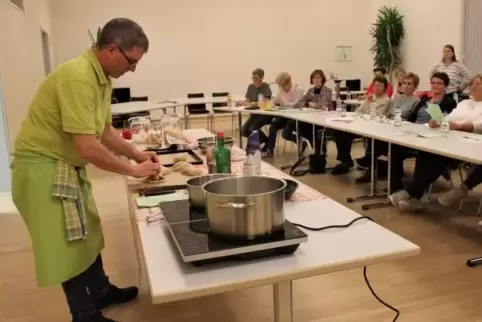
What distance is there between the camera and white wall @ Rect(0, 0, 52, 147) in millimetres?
4867

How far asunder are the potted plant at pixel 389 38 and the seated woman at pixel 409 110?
5.40 meters

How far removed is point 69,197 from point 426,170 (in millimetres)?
2697

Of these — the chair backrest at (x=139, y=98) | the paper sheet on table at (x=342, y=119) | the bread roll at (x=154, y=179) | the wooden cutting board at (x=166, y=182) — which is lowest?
the wooden cutting board at (x=166, y=182)

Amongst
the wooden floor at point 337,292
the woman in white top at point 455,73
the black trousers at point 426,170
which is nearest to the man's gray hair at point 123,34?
the wooden floor at point 337,292

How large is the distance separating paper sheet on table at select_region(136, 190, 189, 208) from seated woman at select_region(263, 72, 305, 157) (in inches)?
177

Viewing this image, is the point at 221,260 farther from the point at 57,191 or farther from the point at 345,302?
the point at 345,302

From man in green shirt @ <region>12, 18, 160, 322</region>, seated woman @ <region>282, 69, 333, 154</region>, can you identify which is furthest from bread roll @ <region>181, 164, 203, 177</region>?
seated woman @ <region>282, 69, 333, 154</region>

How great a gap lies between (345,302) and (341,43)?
32.0 ft

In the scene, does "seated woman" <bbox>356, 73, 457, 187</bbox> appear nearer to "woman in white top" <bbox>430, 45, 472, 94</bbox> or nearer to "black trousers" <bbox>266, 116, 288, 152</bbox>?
"black trousers" <bbox>266, 116, 288, 152</bbox>

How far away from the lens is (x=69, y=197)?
174 centimetres

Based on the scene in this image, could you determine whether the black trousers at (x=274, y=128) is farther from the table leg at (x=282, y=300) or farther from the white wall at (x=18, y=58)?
the table leg at (x=282, y=300)

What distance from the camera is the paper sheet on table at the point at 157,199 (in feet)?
5.62

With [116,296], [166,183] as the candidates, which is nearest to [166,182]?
[166,183]

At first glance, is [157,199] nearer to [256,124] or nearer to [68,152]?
[68,152]
